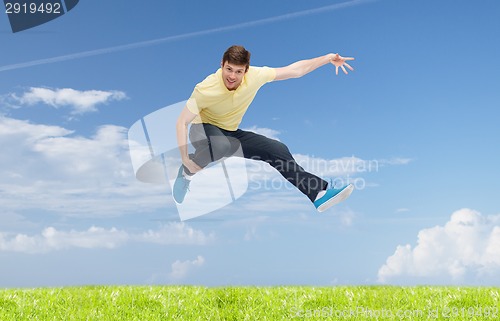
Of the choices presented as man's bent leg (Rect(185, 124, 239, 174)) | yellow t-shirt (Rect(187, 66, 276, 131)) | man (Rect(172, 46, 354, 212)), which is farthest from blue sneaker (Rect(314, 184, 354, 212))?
yellow t-shirt (Rect(187, 66, 276, 131))

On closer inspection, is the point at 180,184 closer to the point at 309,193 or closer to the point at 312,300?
the point at 309,193

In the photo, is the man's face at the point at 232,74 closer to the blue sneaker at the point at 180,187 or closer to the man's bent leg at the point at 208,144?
the man's bent leg at the point at 208,144

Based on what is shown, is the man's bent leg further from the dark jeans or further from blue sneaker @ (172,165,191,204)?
blue sneaker @ (172,165,191,204)

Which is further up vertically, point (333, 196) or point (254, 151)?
point (254, 151)

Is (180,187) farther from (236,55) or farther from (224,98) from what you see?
(236,55)

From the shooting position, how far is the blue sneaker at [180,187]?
7188 millimetres

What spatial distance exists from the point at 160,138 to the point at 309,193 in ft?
6.47

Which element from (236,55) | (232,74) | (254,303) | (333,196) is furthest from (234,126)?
(254,303)

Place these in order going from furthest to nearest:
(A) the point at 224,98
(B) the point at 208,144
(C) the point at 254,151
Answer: (C) the point at 254,151 < (B) the point at 208,144 < (A) the point at 224,98

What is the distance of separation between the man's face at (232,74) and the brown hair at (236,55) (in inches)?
1.8

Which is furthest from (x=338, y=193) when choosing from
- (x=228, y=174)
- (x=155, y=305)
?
(x=155, y=305)

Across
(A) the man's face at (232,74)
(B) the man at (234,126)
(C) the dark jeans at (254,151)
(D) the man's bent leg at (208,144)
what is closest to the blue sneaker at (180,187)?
(B) the man at (234,126)

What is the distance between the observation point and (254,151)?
22.8 ft

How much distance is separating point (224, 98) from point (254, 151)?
749 mm
